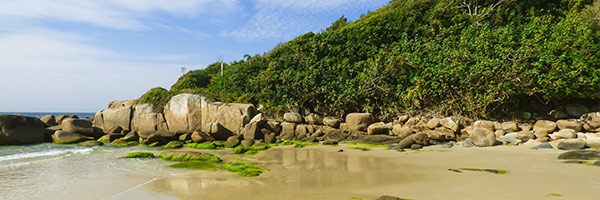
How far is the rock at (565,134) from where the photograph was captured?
13.5 metres

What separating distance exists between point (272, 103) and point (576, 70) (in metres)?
13.9

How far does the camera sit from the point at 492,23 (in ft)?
73.6

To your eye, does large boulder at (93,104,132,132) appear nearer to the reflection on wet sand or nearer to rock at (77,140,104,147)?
rock at (77,140,104,147)

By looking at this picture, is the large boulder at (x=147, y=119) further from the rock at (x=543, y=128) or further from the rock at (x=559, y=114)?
the rock at (x=559, y=114)

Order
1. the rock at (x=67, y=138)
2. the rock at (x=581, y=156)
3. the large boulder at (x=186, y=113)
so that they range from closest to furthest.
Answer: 1. the rock at (x=581, y=156)
2. the rock at (x=67, y=138)
3. the large boulder at (x=186, y=113)

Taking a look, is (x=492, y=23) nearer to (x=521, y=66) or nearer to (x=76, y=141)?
(x=521, y=66)

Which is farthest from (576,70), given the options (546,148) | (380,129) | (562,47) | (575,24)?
(380,129)

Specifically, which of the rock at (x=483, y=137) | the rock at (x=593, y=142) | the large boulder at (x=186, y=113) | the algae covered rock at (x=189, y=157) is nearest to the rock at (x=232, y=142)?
the large boulder at (x=186, y=113)

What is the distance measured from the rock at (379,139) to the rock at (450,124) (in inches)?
87.3

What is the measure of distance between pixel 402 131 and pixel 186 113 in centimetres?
1134

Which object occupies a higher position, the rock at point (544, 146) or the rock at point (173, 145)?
the rock at point (544, 146)

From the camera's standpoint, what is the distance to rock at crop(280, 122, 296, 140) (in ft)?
59.3

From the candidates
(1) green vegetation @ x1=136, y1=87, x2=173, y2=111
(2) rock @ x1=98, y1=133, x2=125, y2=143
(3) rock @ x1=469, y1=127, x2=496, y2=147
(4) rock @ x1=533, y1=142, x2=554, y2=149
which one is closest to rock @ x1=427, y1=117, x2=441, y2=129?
(3) rock @ x1=469, y1=127, x2=496, y2=147

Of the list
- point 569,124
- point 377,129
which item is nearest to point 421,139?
point 377,129
